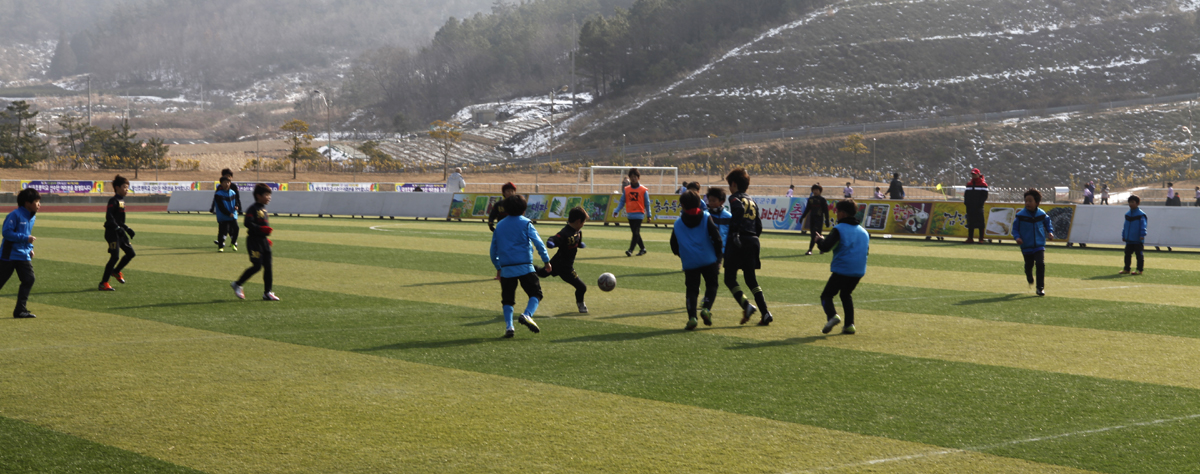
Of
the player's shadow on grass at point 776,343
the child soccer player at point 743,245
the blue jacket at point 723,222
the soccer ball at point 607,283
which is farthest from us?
the soccer ball at point 607,283

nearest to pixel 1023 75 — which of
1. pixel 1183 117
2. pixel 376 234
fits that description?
pixel 1183 117

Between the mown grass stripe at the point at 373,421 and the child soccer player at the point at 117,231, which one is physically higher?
the child soccer player at the point at 117,231

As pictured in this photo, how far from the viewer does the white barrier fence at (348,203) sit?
39000mm

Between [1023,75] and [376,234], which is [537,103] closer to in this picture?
[1023,75]

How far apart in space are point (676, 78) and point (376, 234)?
118 metres

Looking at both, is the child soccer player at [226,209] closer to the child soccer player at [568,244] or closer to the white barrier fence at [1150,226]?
the child soccer player at [568,244]

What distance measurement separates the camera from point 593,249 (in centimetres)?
2259

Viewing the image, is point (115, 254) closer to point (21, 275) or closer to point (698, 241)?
point (21, 275)

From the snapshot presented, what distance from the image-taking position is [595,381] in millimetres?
7680

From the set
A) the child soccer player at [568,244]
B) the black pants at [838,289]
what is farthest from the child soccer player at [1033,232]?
the child soccer player at [568,244]

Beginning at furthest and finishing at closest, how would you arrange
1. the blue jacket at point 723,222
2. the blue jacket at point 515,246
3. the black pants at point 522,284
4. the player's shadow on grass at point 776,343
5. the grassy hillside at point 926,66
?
the grassy hillside at point 926,66 → the blue jacket at point 723,222 → the black pants at point 522,284 → the blue jacket at point 515,246 → the player's shadow on grass at point 776,343

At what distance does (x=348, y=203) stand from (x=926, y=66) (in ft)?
365

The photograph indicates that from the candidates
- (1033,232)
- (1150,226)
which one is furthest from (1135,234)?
(1150,226)

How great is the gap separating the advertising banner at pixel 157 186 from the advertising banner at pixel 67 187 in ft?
7.41
